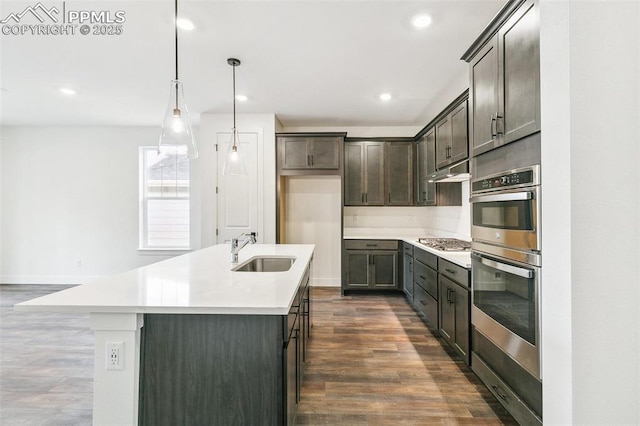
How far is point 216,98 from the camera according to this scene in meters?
3.93

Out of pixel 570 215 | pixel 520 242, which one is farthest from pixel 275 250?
pixel 570 215

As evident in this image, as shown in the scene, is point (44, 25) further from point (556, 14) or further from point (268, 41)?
point (556, 14)

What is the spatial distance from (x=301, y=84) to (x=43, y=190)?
5188 millimetres

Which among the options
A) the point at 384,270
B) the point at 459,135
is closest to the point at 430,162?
the point at 459,135

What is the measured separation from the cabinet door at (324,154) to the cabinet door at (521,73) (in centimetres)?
298

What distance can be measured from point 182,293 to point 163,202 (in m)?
4.50

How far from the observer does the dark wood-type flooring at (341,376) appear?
194cm

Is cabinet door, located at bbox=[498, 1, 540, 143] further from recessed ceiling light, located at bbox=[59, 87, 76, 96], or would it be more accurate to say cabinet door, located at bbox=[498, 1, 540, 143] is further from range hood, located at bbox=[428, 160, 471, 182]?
recessed ceiling light, located at bbox=[59, 87, 76, 96]

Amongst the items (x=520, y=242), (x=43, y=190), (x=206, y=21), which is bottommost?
(x=520, y=242)

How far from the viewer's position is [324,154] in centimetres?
463

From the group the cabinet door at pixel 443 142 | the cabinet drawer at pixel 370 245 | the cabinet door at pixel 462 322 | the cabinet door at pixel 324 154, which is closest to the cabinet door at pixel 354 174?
the cabinet door at pixel 324 154

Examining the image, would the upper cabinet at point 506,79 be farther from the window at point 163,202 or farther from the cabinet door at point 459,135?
the window at point 163,202

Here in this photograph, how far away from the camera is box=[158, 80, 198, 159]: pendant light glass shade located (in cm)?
185

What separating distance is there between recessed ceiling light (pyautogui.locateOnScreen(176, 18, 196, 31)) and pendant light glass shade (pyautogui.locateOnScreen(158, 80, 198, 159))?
79 centimetres
